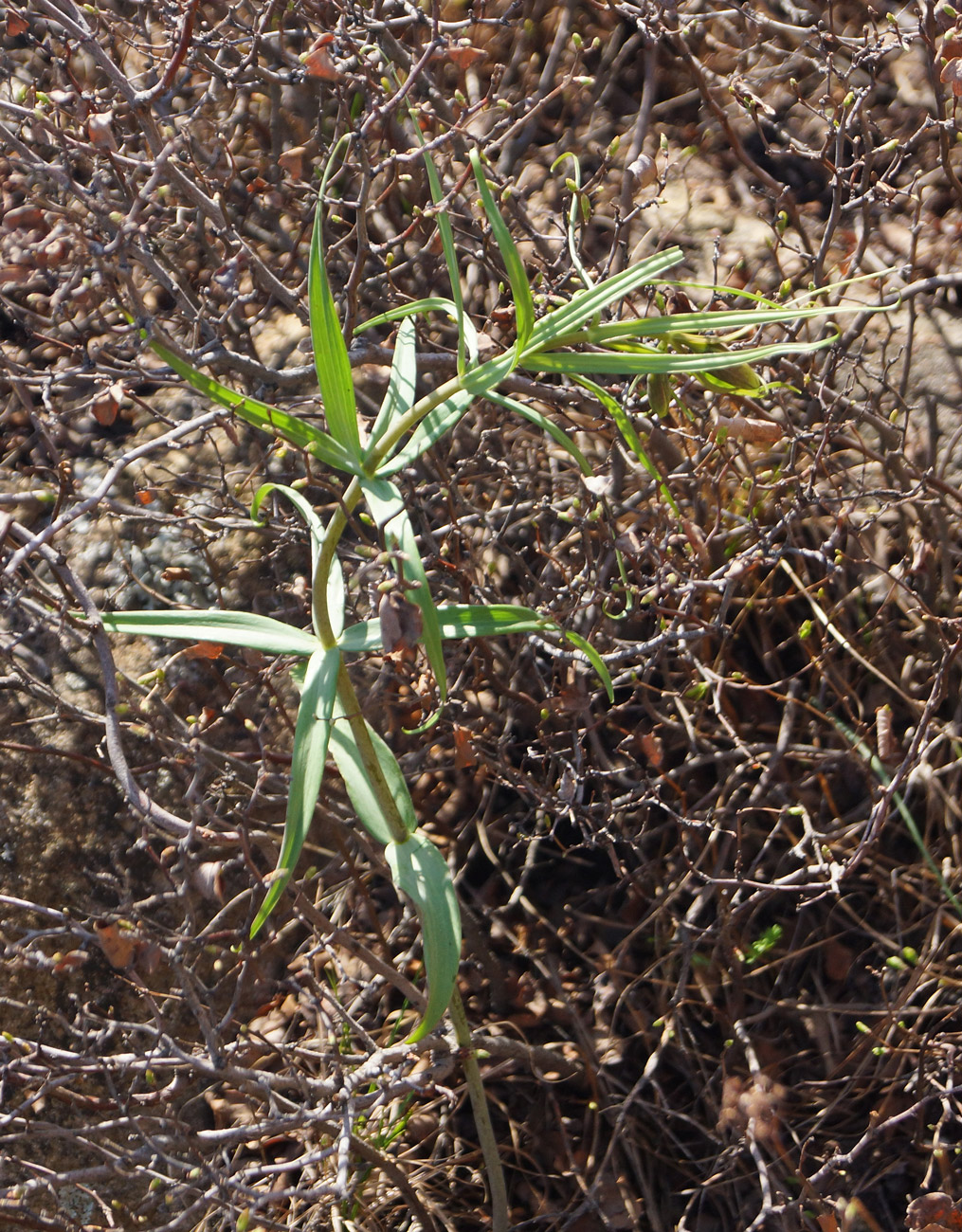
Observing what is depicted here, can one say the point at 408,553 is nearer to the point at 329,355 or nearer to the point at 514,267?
the point at 329,355

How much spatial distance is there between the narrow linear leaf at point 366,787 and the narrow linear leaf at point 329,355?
414mm

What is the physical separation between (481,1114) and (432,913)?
24.9 inches

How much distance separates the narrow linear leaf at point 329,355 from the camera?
4.31 feet

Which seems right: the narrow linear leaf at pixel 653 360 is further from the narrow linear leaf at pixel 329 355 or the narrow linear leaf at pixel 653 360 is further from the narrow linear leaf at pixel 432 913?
the narrow linear leaf at pixel 432 913

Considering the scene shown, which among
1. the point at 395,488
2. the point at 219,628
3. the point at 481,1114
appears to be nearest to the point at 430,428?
the point at 395,488

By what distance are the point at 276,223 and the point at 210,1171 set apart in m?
2.17

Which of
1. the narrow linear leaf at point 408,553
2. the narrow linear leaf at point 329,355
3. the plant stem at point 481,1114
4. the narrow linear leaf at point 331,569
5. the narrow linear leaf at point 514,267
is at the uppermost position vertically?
the narrow linear leaf at point 514,267

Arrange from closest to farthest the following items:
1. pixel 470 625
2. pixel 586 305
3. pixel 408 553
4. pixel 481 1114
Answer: pixel 408 553
pixel 586 305
pixel 470 625
pixel 481 1114

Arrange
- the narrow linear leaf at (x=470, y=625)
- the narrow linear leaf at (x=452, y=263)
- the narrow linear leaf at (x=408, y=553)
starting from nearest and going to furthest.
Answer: the narrow linear leaf at (x=408, y=553) → the narrow linear leaf at (x=452, y=263) → the narrow linear leaf at (x=470, y=625)

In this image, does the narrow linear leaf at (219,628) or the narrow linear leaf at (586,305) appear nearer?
the narrow linear leaf at (586,305)

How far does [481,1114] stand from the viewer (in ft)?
5.84

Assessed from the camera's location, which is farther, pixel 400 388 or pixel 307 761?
pixel 400 388

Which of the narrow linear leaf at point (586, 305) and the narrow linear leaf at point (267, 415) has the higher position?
the narrow linear leaf at point (586, 305)

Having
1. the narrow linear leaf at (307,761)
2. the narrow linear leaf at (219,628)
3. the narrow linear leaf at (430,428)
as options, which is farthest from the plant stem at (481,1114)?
the narrow linear leaf at (430,428)
